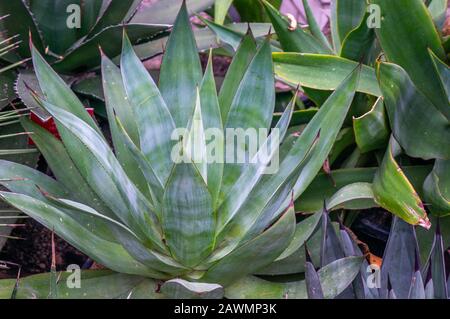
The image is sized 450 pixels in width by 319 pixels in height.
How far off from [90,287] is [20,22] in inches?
33.9

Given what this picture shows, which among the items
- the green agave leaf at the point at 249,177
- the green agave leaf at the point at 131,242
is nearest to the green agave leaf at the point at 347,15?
the green agave leaf at the point at 249,177

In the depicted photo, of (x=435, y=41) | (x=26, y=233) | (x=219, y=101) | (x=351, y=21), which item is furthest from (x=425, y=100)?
(x=26, y=233)

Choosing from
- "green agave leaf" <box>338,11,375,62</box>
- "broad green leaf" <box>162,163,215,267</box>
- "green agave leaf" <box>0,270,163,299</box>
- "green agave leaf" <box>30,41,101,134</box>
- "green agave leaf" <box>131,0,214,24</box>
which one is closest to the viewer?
"broad green leaf" <box>162,163,215,267</box>

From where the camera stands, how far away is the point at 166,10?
242cm

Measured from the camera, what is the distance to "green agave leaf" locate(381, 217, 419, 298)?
5.39 ft

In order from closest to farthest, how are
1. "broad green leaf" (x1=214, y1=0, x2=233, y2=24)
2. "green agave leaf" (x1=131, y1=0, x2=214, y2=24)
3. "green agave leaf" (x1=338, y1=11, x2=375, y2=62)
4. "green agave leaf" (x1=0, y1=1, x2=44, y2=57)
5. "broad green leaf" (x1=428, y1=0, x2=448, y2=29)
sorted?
"green agave leaf" (x1=338, y1=11, x2=375, y2=62) < "green agave leaf" (x1=0, y1=1, x2=44, y2=57) < "broad green leaf" (x1=428, y1=0, x2=448, y2=29) < "broad green leaf" (x1=214, y1=0, x2=233, y2=24) < "green agave leaf" (x1=131, y1=0, x2=214, y2=24)

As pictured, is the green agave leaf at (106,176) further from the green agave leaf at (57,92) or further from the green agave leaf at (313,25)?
the green agave leaf at (313,25)

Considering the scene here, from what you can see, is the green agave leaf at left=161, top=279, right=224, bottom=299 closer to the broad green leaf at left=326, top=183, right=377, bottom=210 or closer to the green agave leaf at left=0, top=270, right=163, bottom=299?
the green agave leaf at left=0, top=270, right=163, bottom=299

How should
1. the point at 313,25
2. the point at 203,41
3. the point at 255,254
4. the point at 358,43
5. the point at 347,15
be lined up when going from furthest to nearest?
1. the point at 203,41
2. the point at 313,25
3. the point at 347,15
4. the point at 358,43
5. the point at 255,254

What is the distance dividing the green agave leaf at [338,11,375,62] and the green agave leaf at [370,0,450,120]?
0.05 metres

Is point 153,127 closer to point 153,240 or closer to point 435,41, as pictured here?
point 153,240

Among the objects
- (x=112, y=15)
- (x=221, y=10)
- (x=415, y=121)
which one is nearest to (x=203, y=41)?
(x=221, y=10)

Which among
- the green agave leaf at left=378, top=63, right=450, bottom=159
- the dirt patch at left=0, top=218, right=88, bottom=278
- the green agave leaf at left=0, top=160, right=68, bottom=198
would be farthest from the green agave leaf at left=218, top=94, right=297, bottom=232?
the dirt patch at left=0, top=218, right=88, bottom=278

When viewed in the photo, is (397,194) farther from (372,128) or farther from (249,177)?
(249,177)
